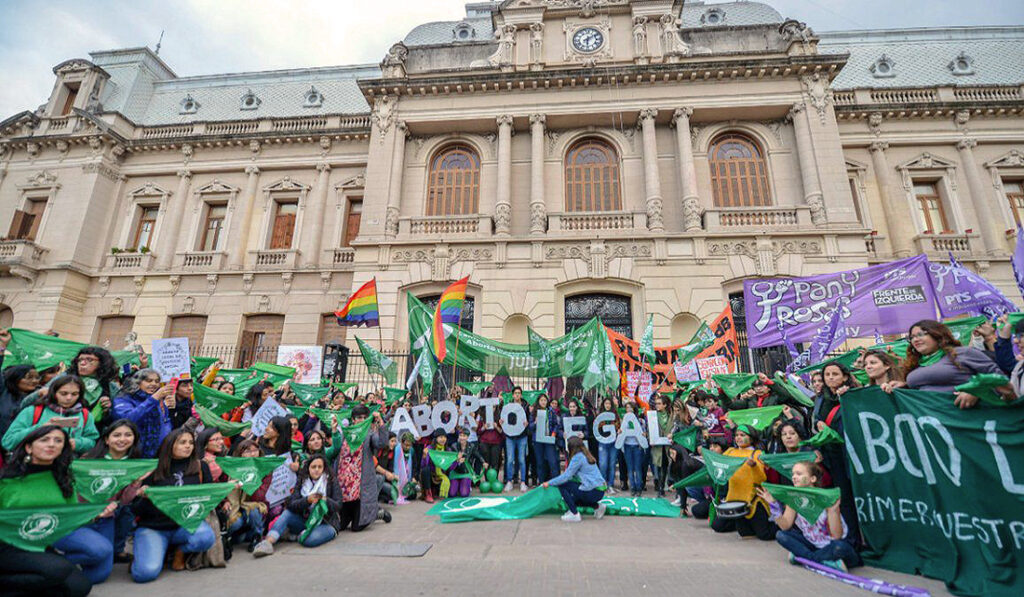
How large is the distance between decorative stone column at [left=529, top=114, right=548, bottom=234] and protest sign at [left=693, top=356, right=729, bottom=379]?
7765mm

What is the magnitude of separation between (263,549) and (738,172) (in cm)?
1858

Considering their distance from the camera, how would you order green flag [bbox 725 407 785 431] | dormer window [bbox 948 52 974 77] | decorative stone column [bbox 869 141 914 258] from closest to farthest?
1. green flag [bbox 725 407 785 431]
2. decorative stone column [bbox 869 141 914 258]
3. dormer window [bbox 948 52 974 77]

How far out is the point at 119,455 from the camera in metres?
4.54

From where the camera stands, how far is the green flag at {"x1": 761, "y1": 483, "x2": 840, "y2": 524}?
4.58m

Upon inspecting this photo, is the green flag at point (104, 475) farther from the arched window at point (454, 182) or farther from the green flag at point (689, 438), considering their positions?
the arched window at point (454, 182)

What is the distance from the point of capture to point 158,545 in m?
4.50


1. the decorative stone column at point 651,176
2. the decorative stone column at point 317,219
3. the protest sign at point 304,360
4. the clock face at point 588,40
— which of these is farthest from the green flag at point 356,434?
the clock face at point 588,40

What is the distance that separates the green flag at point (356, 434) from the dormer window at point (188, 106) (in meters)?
26.3

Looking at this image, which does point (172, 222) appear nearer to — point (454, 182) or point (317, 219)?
point (317, 219)

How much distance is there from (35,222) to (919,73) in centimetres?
4240

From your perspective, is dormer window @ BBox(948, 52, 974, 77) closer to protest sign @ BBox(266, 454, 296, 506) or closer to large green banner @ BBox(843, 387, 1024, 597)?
large green banner @ BBox(843, 387, 1024, 597)

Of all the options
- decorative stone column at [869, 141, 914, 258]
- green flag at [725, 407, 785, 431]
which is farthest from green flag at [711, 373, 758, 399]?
decorative stone column at [869, 141, 914, 258]

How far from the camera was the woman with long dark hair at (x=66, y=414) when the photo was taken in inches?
169

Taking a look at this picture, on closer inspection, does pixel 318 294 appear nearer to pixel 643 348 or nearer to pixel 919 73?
pixel 643 348
